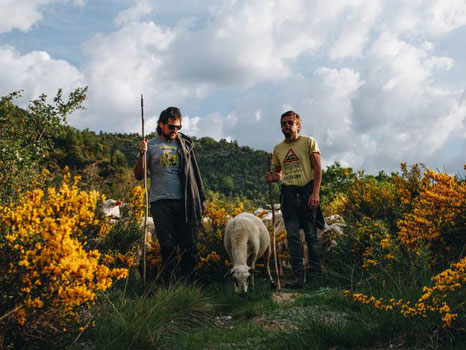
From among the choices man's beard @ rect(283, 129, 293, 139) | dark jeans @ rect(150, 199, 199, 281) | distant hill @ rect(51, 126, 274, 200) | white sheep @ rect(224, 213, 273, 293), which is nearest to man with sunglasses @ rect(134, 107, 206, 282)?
dark jeans @ rect(150, 199, 199, 281)

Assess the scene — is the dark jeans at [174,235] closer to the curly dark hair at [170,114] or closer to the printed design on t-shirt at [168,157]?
the printed design on t-shirt at [168,157]

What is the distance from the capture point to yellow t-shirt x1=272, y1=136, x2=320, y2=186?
22.4ft

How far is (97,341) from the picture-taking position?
3.97 metres

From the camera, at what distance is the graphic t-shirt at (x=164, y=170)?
6.14 meters

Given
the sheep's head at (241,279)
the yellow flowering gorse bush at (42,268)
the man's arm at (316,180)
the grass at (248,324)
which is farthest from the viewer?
the man's arm at (316,180)

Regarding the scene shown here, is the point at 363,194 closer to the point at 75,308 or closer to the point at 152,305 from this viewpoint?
the point at 152,305

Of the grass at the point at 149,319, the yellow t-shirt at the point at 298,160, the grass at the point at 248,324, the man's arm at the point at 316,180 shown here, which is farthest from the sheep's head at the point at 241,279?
the yellow t-shirt at the point at 298,160

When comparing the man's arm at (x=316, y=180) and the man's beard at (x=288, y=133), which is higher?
the man's beard at (x=288, y=133)

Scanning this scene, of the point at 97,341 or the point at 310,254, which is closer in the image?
the point at 97,341

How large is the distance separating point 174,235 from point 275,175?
78.4 inches

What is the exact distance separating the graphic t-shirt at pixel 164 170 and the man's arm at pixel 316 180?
2052 millimetres

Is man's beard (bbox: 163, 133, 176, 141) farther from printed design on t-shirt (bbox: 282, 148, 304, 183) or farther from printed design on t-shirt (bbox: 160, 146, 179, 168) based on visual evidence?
printed design on t-shirt (bbox: 282, 148, 304, 183)

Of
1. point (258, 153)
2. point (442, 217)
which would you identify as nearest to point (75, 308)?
point (442, 217)

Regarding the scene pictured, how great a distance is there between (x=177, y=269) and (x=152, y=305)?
1.62 m
